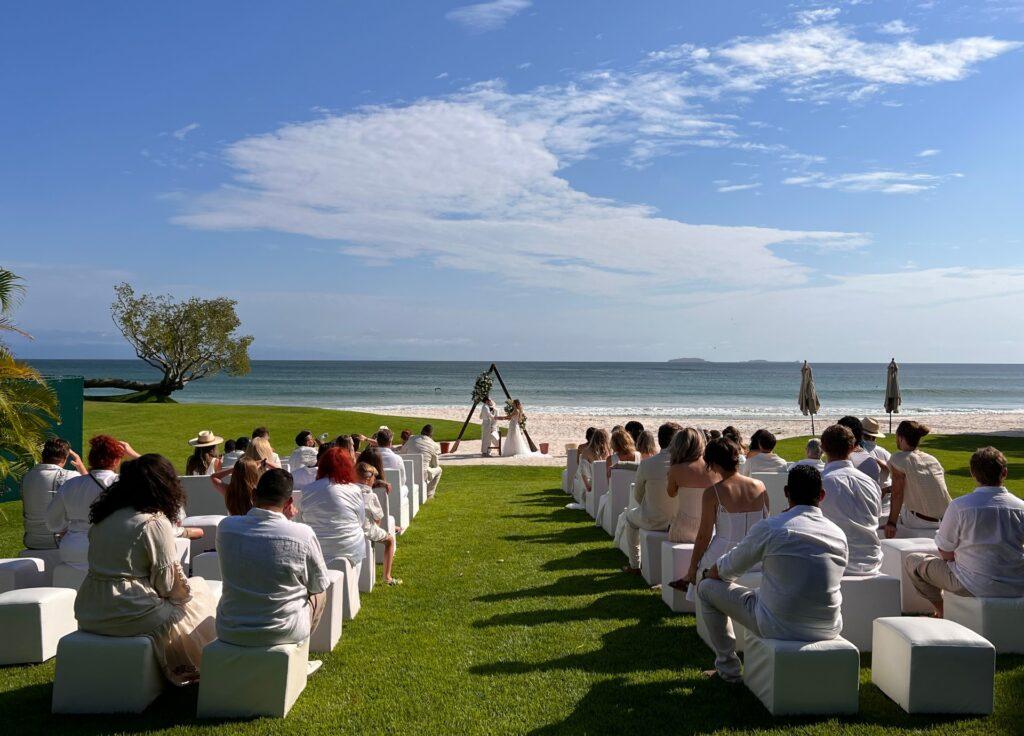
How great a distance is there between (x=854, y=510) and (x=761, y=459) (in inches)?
147

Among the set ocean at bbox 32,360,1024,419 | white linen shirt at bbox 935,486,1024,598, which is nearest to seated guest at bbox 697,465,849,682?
white linen shirt at bbox 935,486,1024,598

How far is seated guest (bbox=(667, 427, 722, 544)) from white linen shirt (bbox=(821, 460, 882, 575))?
1156 mm

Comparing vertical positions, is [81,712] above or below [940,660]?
below

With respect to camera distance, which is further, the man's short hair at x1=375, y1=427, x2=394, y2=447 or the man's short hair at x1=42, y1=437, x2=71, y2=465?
the man's short hair at x1=375, y1=427, x2=394, y2=447

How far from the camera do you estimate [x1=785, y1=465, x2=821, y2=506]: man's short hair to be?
4.53 meters

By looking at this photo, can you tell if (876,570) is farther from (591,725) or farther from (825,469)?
(591,725)

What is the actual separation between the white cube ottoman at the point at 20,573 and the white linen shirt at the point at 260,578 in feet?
9.92

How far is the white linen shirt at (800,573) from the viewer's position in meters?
4.36

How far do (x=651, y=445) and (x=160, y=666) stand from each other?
602 cm

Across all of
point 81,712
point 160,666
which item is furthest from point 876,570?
point 81,712

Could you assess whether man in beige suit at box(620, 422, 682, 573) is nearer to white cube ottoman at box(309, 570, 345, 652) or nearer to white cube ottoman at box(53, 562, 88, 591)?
Result: white cube ottoman at box(309, 570, 345, 652)

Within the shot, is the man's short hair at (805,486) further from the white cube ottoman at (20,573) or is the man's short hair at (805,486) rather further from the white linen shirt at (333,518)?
the white cube ottoman at (20,573)

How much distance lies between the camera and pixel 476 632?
19.7 ft

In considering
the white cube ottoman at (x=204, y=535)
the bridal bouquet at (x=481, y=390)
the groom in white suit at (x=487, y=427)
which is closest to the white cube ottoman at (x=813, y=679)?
the white cube ottoman at (x=204, y=535)
